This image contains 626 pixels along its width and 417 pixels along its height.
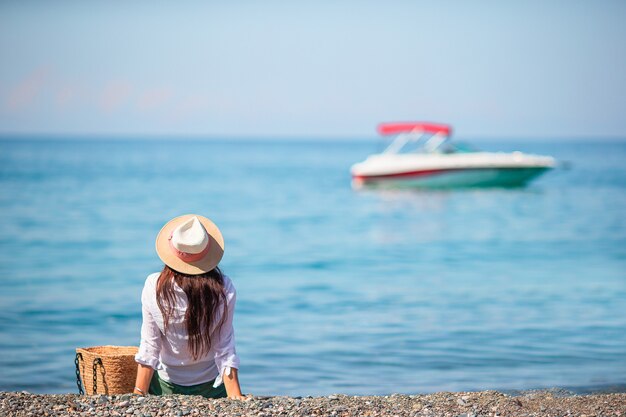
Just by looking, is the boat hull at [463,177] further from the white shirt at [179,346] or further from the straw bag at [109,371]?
the white shirt at [179,346]

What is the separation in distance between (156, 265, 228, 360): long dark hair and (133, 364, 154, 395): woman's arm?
0.38 meters

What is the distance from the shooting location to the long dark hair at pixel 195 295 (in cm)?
499

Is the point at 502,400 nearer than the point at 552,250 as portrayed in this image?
Yes

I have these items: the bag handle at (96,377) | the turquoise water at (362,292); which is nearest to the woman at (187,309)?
the bag handle at (96,377)

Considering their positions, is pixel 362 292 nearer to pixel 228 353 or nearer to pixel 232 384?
pixel 232 384

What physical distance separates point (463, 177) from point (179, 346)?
3032 centimetres

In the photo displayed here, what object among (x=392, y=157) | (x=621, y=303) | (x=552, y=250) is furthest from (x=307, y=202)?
(x=621, y=303)

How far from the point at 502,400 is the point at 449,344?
382 centimetres

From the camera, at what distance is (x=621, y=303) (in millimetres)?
12562

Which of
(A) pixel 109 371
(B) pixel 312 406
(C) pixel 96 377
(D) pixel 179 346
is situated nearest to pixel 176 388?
(D) pixel 179 346

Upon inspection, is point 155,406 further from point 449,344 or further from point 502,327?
point 502,327

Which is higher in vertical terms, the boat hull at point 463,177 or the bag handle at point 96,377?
the boat hull at point 463,177

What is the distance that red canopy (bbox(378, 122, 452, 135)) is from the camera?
3584 centimetres

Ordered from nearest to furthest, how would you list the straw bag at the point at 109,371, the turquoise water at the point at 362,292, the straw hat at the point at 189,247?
the straw hat at the point at 189,247 → the straw bag at the point at 109,371 → the turquoise water at the point at 362,292
